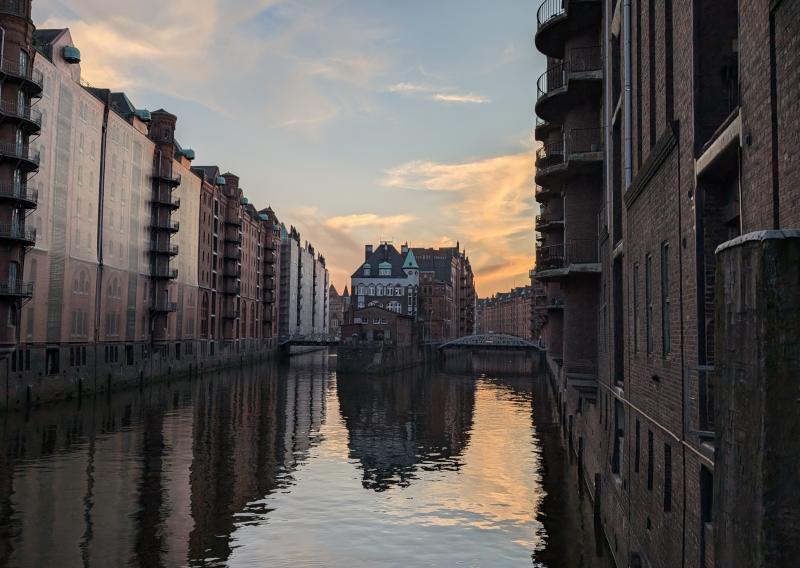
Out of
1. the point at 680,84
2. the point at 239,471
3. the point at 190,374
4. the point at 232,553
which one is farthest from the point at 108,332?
the point at 680,84

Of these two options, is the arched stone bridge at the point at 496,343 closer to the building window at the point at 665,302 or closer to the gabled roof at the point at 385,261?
the gabled roof at the point at 385,261

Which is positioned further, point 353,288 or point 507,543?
point 353,288

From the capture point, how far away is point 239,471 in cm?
2880

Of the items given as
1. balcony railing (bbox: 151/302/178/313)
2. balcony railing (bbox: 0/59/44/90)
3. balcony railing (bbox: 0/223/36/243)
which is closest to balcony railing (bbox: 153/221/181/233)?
balcony railing (bbox: 151/302/178/313)

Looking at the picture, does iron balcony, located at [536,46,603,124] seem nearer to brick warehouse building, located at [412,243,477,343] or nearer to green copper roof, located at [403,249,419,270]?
brick warehouse building, located at [412,243,477,343]

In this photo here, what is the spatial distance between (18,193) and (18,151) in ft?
8.00

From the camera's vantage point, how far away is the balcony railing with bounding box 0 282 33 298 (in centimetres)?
4138

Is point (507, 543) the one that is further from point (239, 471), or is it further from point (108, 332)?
point (108, 332)

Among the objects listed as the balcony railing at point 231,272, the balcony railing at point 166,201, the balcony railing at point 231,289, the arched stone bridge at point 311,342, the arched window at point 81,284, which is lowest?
the arched stone bridge at point 311,342

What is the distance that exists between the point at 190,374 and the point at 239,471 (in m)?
49.4

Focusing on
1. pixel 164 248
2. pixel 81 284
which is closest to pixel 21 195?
pixel 81 284

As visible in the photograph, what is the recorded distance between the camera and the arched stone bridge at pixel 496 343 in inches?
4072

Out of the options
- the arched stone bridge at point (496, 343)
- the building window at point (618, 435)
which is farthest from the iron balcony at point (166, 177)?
the building window at point (618, 435)

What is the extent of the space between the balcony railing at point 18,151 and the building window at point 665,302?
131 feet
